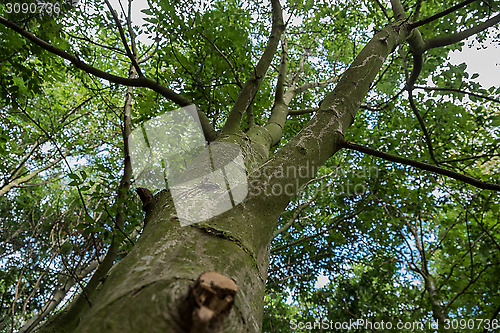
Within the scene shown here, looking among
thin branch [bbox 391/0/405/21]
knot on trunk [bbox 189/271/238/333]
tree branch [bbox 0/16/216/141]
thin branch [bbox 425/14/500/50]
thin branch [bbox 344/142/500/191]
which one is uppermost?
thin branch [bbox 391/0/405/21]

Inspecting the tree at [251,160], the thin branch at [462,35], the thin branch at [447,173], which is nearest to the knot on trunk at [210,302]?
the tree at [251,160]

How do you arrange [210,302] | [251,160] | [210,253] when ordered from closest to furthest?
[210,302] < [210,253] < [251,160]

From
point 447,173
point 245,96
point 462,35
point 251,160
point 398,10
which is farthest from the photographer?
point 398,10

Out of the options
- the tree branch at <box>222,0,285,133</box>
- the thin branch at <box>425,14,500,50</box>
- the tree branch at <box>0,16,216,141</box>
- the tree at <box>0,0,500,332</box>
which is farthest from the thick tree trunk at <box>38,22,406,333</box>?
the thin branch at <box>425,14,500,50</box>

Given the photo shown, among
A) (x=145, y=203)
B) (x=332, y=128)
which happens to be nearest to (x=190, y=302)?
(x=145, y=203)

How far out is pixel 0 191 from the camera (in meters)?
4.75

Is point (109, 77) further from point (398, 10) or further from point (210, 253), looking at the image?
point (398, 10)

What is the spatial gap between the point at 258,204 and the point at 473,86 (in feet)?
11.1

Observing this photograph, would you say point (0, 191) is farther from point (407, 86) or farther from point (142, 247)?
point (407, 86)

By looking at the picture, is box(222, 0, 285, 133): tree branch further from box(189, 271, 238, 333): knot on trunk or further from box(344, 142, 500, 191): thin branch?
box(189, 271, 238, 333): knot on trunk

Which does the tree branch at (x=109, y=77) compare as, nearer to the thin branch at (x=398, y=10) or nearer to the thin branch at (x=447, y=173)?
the thin branch at (x=447, y=173)

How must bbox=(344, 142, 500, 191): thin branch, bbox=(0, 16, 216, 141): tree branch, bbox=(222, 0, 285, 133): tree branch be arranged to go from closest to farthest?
bbox=(344, 142, 500, 191): thin branch
bbox=(0, 16, 216, 141): tree branch
bbox=(222, 0, 285, 133): tree branch

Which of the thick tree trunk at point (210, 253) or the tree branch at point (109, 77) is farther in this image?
the tree branch at point (109, 77)

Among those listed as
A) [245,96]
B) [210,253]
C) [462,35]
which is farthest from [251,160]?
[462,35]
